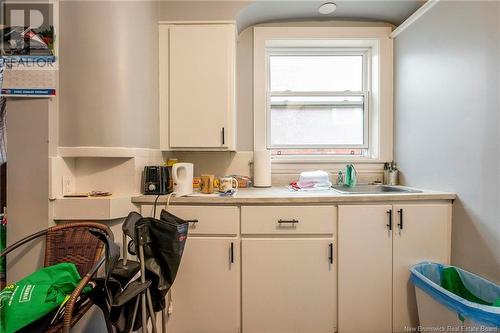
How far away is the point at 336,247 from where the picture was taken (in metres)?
1.47

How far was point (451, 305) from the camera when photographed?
1.17m

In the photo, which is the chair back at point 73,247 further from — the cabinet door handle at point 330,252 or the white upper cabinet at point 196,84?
the cabinet door handle at point 330,252

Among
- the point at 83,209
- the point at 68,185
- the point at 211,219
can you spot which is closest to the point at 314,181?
the point at 211,219

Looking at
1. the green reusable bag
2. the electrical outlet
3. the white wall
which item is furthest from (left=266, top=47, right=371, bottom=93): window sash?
Answer: the green reusable bag

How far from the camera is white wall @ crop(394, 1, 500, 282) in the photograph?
124 centimetres

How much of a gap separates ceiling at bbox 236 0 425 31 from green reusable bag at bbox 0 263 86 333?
2022mm

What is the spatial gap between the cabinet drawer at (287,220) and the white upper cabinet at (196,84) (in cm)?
62

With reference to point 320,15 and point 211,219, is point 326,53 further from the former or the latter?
point 211,219

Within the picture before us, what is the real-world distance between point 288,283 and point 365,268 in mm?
494

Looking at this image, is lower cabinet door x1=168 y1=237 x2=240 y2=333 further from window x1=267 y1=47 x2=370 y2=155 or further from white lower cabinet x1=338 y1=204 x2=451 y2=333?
window x1=267 y1=47 x2=370 y2=155

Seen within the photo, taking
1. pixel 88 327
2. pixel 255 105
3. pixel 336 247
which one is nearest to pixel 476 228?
pixel 336 247

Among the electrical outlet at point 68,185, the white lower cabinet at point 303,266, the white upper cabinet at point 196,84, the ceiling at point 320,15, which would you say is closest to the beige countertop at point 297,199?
the white lower cabinet at point 303,266

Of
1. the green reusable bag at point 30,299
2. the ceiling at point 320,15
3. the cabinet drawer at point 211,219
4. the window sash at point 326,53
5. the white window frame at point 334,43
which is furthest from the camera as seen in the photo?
the window sash at point 326,53

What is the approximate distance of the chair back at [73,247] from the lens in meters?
1.24
